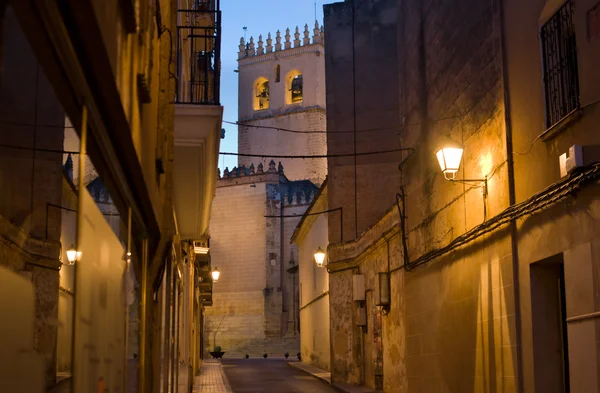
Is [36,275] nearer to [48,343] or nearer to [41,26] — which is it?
[48,343]

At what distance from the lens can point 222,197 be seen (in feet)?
199

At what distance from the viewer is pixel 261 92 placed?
77.1 m

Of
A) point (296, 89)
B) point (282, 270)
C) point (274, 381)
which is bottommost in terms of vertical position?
point (274, 381)

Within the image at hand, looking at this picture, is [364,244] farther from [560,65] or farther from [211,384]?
[560,65]

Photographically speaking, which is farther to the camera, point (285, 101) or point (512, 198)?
point (285, 101)

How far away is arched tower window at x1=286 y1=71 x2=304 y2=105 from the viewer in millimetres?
74562

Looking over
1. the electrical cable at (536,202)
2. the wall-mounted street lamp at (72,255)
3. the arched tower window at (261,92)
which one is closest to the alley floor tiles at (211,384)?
the electrical cable at (536,202)

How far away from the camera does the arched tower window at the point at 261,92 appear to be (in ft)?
250

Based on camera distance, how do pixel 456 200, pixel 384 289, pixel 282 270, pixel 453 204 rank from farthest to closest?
pixel 282 270 < pixel 384 289 < pixel 453 204 < pixel 456 200

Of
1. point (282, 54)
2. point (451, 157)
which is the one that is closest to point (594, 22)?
point (451, 157)

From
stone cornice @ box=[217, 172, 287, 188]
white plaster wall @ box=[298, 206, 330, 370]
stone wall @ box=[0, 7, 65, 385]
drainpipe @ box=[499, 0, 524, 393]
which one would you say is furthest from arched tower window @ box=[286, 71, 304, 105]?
stone wall @ box=[0, 7, 65, 385]

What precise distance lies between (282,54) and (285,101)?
4.21 metres

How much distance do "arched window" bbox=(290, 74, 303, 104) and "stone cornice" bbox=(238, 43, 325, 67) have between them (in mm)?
2030

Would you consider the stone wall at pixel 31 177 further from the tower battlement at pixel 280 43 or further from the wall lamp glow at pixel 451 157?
the tower battlement at pixel 280 43
